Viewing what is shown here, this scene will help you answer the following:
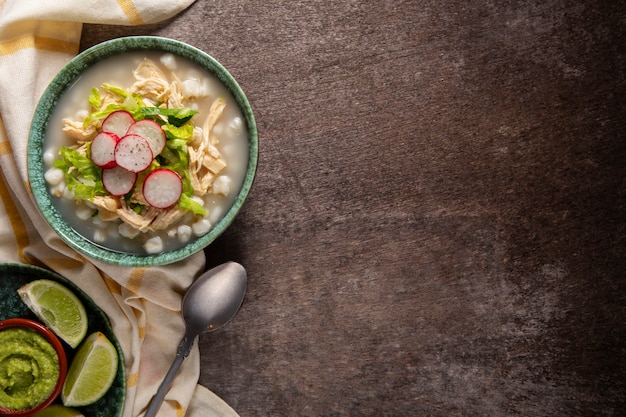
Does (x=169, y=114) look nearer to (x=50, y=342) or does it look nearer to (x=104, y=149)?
(x=104, y=149)

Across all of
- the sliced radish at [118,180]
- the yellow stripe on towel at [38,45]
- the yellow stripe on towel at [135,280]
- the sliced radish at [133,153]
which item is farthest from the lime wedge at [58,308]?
the yellow stripe on towel at [38,45]

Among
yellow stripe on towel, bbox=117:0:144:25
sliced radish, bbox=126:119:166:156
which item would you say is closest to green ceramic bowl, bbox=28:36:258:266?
yellow stripe on towel, bbox=117:0:144:25

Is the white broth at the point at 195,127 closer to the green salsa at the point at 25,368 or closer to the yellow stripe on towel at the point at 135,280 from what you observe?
the yellow stripe on towel at the point at 135,280

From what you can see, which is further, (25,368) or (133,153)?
(25,368)

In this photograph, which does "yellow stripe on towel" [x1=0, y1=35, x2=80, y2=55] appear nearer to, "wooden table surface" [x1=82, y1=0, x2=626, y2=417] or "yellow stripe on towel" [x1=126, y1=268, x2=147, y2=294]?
"wooden table surface" [x1=82, y1=0, x2=626, y2=417]

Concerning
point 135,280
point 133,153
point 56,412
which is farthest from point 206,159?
point 56,412

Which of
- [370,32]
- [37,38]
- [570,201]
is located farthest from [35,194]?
[570,201]
